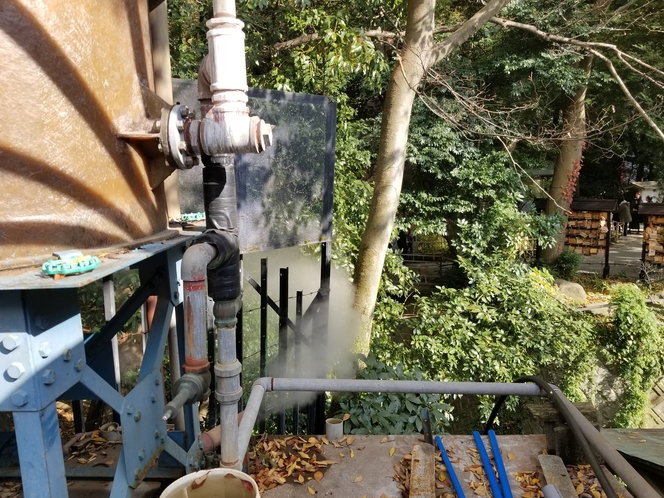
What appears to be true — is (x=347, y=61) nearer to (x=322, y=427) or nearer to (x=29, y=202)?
(x=322, y=427)

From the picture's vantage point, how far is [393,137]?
776 centimetres

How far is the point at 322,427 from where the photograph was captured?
5176mm

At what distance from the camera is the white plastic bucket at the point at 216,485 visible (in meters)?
1.92

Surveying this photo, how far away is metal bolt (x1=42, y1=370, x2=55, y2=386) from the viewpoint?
5.83 feet

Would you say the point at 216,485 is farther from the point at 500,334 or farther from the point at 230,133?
the point at 500,334

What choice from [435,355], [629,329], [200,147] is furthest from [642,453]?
[629,329]

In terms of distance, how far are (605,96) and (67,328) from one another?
18.2 meters

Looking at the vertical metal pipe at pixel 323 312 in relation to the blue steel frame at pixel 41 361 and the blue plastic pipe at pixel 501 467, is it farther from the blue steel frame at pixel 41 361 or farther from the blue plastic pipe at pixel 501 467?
the blue steel frame at pixel 41 361

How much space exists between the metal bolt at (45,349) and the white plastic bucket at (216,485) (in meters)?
0.72

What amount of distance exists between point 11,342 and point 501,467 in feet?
10.3

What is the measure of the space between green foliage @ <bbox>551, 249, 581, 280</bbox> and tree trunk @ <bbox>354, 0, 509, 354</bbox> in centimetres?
990

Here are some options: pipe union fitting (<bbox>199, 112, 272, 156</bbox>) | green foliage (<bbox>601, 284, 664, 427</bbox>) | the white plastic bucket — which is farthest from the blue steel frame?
green foliage (<bbox>601, 284, 664, 427</bbox>)

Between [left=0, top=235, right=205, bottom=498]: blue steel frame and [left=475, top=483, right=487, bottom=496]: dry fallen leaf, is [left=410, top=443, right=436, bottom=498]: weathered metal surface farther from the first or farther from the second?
[left=0, top=235, right=205, bottom=498]: blue steel frame

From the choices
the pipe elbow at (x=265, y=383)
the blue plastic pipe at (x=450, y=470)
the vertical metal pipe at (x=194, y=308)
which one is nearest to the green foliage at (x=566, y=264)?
the blue plastic pipe at (x=450, y=470)
